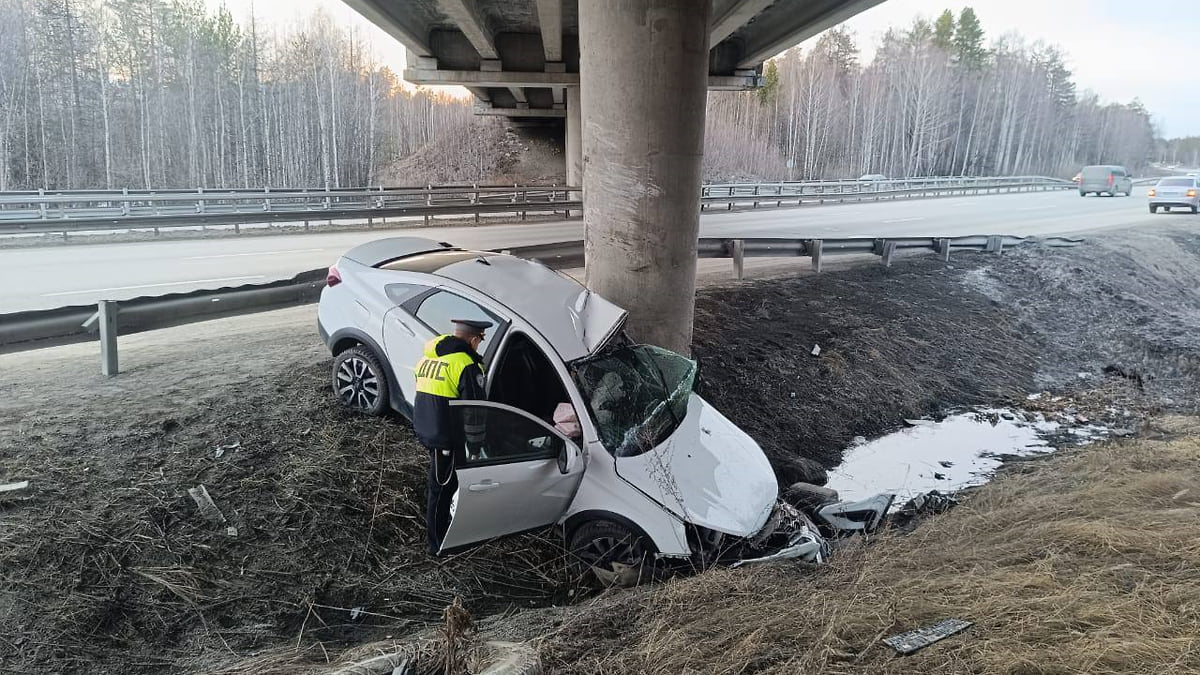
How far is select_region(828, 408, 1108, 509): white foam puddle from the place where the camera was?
25.8 ft

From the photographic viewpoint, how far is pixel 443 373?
4523mm

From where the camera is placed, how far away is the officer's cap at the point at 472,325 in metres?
4.85

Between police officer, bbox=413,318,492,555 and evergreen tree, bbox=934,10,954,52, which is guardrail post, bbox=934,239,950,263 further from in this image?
evergreen tree, bbox=934,10,954,52

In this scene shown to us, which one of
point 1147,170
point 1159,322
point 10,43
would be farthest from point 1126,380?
point 1147,170

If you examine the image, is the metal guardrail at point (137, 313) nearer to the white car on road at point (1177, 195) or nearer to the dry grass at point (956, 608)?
the dry grass at point (956, 608)

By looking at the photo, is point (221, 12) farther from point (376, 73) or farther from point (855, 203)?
point (855, 203)

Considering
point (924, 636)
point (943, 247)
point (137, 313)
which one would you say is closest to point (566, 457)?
point (924, 636)

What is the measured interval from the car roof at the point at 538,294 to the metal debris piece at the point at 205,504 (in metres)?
2.28

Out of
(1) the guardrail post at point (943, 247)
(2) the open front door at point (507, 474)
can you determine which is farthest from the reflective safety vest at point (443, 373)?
(1) the guardrail post at point (943, 247)

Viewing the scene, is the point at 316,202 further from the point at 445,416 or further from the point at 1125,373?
the point at 1125,373

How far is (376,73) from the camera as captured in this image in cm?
5275

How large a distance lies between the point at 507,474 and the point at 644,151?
4247mm

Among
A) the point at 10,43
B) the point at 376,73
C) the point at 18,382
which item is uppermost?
the point at 376,73

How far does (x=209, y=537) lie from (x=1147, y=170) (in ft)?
359
